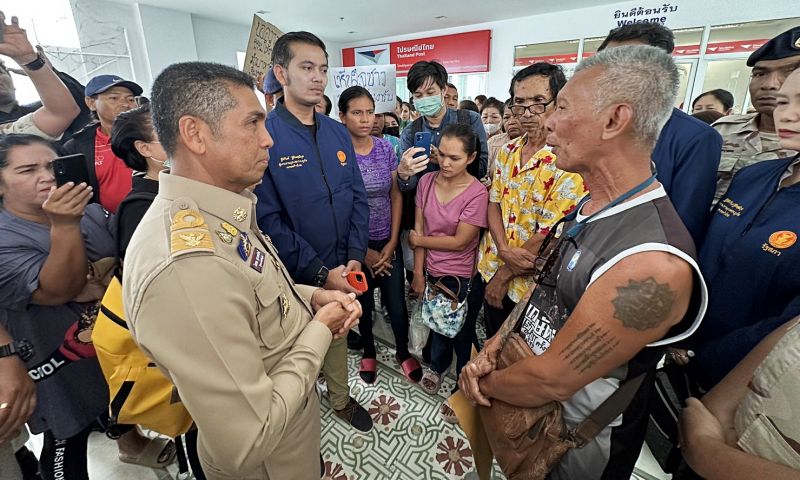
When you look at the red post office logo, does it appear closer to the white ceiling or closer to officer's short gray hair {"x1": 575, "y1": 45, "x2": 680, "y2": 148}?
officer's short gray hair {"x1": 575, "y1": 45, "x2": 680, "y2": 148}

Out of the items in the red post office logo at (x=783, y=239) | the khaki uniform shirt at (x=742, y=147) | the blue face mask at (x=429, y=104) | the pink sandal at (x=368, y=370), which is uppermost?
the blue face mask at (x=429, y=104)

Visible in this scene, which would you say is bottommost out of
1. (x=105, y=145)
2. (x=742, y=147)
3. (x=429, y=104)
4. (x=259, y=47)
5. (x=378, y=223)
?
(x=378, y=223)

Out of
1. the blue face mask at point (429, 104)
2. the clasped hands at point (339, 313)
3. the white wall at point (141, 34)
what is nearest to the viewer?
the clasped hands at point (339, 313)

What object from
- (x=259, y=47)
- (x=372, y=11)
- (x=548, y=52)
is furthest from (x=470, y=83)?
(x=259, y=47)

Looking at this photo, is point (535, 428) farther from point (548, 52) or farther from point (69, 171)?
point (548, 52)

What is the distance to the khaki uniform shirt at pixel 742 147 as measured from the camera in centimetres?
169

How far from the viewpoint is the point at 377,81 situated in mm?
3201

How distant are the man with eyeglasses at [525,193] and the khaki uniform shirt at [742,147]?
0.91 metres

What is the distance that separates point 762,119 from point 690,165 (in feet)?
2.92

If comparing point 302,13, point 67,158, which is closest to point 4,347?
point 67,158

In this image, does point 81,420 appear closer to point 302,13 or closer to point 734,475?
point 734,475

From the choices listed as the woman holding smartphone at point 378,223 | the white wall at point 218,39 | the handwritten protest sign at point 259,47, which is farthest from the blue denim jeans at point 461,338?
the white wall at point 218,39

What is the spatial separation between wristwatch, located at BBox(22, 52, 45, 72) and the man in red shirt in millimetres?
249

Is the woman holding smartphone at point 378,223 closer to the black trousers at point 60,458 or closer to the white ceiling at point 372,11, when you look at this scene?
the black trousers at point 60,458
